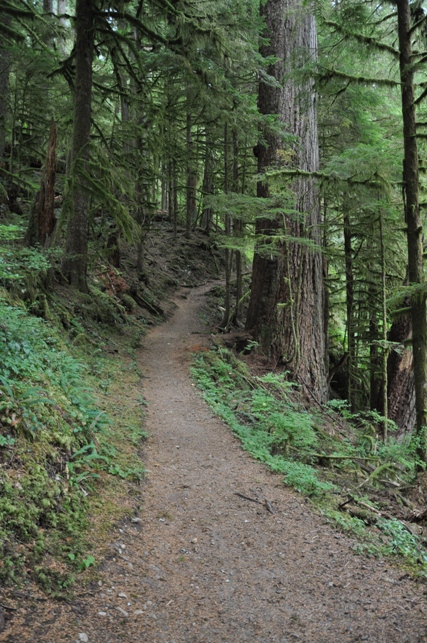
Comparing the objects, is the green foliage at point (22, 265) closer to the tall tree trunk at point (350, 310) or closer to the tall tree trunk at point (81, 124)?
the tall tree trunk at point (81, 124)

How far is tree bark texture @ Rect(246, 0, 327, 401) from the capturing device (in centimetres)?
988

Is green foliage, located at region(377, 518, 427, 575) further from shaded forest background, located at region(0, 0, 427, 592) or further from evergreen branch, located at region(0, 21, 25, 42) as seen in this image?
evergreen branch, located at region(0, 21, 25, 42)

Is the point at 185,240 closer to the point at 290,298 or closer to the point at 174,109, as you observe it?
the point at 174,109

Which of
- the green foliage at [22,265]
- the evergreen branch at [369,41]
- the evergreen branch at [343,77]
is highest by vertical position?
the evergreen branch at [369,41]

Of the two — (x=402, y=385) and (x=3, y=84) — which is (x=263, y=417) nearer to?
(x=402, y=385)

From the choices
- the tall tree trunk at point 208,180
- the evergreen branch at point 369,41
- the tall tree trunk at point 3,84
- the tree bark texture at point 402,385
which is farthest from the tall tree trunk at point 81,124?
the tree bark texture at point 402,385

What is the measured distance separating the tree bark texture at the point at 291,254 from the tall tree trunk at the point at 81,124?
3820 millimetres

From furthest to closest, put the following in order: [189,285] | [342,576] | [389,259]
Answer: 1. [189,285]
2. [389,259]
3. [342,576]

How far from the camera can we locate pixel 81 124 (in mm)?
9281

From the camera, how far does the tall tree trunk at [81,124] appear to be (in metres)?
8.92

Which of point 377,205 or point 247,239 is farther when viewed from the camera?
point 247,239

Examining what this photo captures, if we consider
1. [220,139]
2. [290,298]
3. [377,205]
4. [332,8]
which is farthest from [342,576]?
[220,139]

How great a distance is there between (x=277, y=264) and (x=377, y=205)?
304cm

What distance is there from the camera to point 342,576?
12.2 feet
